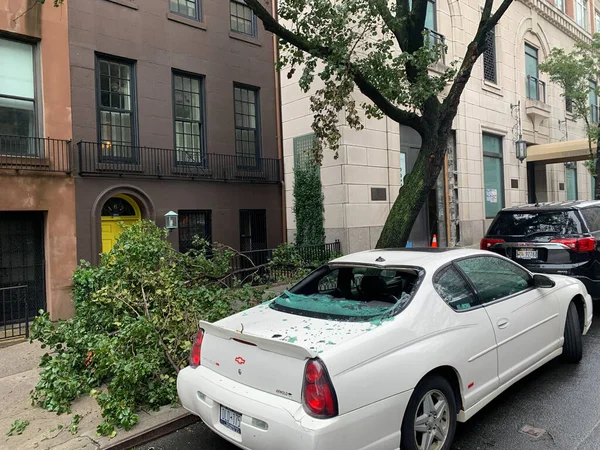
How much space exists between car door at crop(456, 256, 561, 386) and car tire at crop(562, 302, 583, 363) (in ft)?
A: 0.96

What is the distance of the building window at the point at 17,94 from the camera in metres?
9.23

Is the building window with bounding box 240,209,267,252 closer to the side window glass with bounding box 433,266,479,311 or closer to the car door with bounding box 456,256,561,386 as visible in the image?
the car door with bounding box 456,256,561,386

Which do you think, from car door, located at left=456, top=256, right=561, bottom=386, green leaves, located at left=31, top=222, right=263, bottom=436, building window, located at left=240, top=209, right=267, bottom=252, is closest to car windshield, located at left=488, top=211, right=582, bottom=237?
car door, located at left=456, top=256, right=561, bottom=386

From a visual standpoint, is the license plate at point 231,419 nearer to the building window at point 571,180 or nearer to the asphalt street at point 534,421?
the asphalt street at point 534,421

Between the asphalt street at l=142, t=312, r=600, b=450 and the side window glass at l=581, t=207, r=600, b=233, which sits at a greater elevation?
the side window glass at l=581, t=207, r=600, b=233

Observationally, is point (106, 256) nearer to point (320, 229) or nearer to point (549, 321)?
point (549, 321)

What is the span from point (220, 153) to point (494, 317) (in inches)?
373

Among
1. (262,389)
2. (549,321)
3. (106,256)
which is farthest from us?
(106,256)

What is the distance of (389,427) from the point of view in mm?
2947

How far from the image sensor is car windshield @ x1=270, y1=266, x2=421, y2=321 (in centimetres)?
354

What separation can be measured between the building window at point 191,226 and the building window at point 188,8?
5219mm

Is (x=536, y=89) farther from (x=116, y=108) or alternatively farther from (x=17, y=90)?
(x=17, y=90)

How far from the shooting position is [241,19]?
1301 centimetres

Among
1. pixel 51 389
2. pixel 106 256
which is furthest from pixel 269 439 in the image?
pixel 106 256
